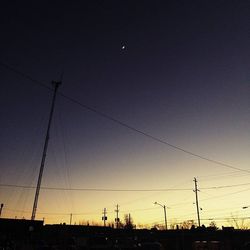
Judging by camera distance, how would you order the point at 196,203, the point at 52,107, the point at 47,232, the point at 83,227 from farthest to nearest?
the point at 83,227 → the point at 47,232 → the point at 196,203 → the point at 52,107

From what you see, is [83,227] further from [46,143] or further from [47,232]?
[46,143]

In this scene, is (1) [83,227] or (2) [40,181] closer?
(2) [40,181]

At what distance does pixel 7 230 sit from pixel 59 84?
20.4 metres

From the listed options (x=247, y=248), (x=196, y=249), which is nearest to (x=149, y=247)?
(x=196, y=249)

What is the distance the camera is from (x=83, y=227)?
100 m

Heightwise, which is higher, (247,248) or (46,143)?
(46,143)

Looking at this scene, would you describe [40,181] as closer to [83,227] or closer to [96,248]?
[96,248]

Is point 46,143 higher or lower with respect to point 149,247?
higher

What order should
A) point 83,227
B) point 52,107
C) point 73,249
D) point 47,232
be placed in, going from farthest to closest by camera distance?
point 83,227, point 47,232, point 73,249, point 52,107

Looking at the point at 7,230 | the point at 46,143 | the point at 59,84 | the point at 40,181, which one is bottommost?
the point at 7,230

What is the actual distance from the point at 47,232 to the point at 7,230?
154ft

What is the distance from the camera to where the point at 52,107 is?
133ft

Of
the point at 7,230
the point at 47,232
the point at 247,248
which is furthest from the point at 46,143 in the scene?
the point at 47,232

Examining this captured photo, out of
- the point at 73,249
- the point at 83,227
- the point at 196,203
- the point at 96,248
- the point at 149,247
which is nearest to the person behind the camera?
the point at 149,247
